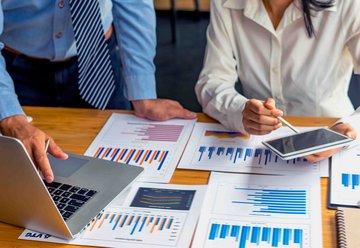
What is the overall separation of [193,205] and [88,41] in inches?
23.5

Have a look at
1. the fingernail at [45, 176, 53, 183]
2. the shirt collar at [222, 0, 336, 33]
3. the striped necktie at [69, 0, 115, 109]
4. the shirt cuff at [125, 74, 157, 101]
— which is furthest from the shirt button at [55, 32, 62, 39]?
the fingernail at [45, 176, 53, 183]

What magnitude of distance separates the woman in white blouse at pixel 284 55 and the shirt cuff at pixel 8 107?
0.47 metres

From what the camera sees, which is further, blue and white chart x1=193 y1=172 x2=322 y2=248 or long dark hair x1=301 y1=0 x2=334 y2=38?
long dark hair x1=301 y1=0 x2=334 y2=38

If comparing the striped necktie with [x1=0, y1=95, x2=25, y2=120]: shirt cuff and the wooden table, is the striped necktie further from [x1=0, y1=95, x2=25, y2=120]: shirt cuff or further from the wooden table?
[x1=0, y1=95, x2=25, y2=120]: shirt cuff

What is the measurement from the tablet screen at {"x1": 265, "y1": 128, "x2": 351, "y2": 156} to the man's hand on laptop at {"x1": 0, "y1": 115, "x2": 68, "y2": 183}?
44cm

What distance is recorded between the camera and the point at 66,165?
1.26 metres

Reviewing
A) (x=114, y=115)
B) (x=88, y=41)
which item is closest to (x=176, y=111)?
(x=114, y=115)

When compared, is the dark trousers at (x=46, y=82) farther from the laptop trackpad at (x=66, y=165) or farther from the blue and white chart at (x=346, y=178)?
the blue and white chart at (x=346, y=178)

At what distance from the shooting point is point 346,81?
164cm

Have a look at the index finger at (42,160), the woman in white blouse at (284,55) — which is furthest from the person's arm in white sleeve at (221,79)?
the index finger at (42,160)

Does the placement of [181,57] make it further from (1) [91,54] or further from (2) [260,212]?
(2) [260,212]

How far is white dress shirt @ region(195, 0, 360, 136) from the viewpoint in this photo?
150 cm

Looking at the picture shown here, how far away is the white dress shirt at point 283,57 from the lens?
1.50m

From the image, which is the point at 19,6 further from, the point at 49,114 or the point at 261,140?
the point at 261,140
